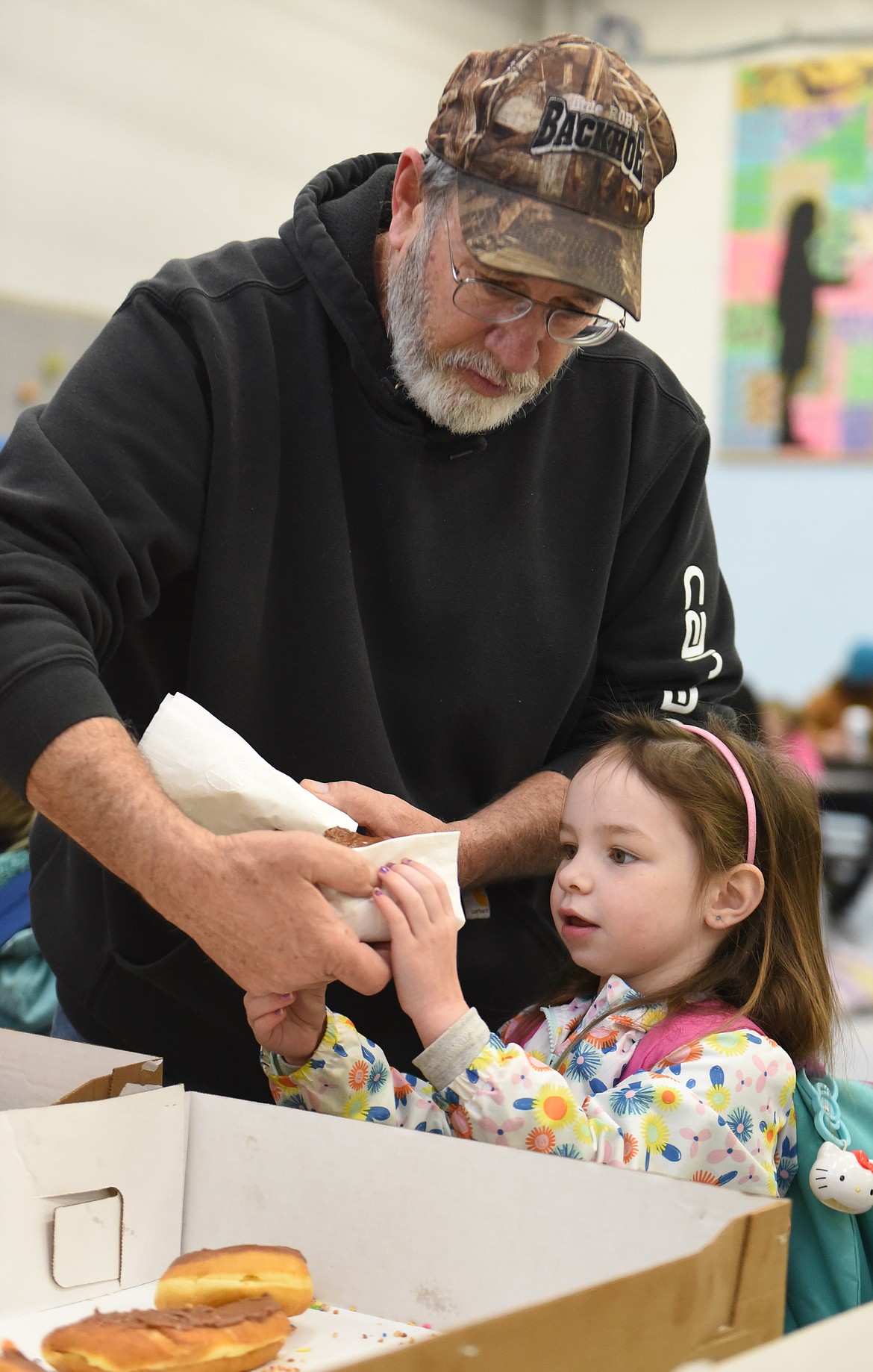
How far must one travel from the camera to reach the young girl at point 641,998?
103 centimetres

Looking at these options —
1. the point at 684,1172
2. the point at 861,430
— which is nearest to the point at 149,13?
the point at 861,430

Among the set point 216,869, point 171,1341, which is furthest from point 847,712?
point 171,1341

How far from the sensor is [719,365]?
500 centimetres

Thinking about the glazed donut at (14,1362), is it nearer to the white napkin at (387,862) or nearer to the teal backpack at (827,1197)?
the white napkin at (387,862)

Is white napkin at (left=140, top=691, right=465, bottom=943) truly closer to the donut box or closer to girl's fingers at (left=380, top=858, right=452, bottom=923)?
girl's fingers at (left=380, top=858, right=452, bottom=923)

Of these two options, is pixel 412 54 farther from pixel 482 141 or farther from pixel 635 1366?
pixel 635 1366

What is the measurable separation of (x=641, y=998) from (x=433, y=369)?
60 cm

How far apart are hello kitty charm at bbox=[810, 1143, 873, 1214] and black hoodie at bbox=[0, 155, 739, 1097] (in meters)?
0.39

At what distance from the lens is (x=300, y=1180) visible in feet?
2.99

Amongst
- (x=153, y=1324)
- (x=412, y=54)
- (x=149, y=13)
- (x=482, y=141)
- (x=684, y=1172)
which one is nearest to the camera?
(x=153, y=1324)

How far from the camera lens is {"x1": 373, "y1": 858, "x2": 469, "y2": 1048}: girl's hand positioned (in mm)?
992

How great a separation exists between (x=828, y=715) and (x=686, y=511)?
3.54m

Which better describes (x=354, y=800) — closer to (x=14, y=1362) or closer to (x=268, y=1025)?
(x=268, y=1025)

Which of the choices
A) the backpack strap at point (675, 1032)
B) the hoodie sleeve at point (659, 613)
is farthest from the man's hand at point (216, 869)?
the hoodie sleeve at point (659, 613)
